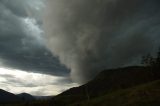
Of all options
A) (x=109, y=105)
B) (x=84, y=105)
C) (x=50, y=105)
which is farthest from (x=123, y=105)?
(x=50, y=105)

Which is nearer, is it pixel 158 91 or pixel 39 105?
pixel 158 91

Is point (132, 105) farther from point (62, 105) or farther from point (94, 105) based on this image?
point (62, 105)

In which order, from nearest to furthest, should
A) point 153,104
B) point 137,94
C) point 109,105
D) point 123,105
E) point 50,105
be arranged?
point 153,104, point 123,105, point 109,105, point 137,94, point 50,105

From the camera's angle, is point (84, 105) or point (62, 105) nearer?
point (84, 105)

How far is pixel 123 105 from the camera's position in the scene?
9938cm

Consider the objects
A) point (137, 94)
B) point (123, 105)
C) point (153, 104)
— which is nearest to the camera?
point (153, 104)

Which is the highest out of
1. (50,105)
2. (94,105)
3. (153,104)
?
(50,105)

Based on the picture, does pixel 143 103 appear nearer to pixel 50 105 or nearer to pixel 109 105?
pixel 109 105

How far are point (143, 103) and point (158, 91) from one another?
69.4ft

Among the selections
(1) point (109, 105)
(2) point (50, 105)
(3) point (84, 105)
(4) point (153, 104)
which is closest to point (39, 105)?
(2) point (50, 105)

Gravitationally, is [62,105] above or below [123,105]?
above

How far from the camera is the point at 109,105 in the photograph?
10994 centimetres

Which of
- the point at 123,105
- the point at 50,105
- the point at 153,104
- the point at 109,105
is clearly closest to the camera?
the point at 153,104

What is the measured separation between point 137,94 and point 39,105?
244ft
